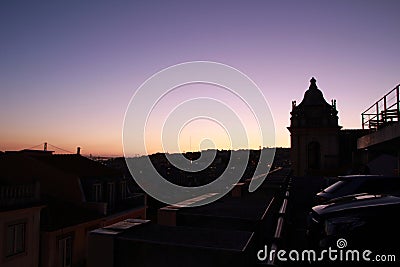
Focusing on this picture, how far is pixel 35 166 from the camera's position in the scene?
75.2 ft

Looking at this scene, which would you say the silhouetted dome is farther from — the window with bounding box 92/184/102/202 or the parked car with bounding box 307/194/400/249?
the parked car with bounding box 307/194/400/249

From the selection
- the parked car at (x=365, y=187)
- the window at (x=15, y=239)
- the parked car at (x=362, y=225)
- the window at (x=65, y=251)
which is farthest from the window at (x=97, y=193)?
the parked car at (x=362, y=225)

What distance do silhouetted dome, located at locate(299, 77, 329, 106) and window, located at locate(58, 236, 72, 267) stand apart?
2371 centimetres

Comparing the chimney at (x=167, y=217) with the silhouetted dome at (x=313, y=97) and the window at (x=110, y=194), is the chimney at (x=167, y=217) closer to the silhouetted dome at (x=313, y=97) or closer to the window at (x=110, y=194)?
the window at (x=110, y=194)

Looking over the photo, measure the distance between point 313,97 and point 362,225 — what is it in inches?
1159

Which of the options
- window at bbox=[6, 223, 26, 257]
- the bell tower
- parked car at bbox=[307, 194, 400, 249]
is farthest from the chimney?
the bell tower

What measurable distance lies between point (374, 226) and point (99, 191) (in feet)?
69.8

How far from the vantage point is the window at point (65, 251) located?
674 inches

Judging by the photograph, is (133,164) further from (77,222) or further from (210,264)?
(210,264)

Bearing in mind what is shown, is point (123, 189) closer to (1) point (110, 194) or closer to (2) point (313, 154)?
(1) point (110, 194)

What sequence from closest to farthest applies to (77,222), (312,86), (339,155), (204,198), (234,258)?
(234,258) < (204,198) < (77,222) < (339,155) < (312,86)

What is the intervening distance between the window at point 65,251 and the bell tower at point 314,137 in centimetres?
2009

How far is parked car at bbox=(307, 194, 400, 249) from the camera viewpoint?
4371mm

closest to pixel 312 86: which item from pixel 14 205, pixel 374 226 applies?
pixel 14 205
